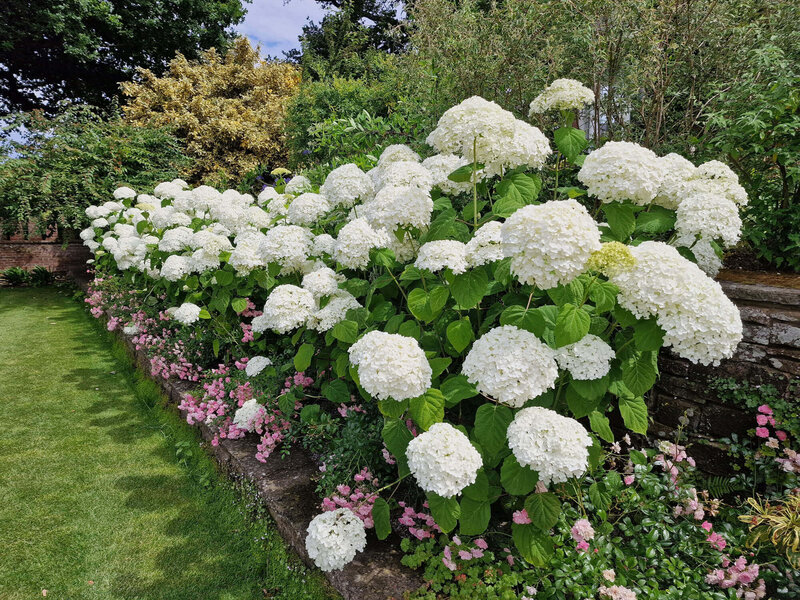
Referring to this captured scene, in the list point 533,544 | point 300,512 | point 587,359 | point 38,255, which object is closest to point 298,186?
point 300,512

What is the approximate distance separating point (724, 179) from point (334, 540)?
2.42 meters

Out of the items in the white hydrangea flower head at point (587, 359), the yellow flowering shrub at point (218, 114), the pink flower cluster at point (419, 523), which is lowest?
the pink flower cluster at point (419, 523)

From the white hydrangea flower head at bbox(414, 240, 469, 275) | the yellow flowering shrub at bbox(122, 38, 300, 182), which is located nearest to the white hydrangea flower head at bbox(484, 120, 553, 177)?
the white hydrangea flower head at bbox(414, 240, 469, 275)

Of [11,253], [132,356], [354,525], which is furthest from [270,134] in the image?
[354,525]

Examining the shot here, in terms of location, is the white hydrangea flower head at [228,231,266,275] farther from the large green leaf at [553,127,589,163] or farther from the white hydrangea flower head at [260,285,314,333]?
the large green leaf at [553,127,589,163]

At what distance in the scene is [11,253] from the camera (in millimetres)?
11500

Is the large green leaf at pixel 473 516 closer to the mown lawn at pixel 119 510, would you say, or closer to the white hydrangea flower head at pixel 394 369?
the white hydrangea flower head at pixel 394 369

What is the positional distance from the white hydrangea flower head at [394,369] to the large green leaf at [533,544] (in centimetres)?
68

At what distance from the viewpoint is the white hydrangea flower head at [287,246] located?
2803mm

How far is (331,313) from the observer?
2.41m

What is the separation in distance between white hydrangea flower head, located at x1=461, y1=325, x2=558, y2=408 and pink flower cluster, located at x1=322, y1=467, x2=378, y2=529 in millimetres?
844

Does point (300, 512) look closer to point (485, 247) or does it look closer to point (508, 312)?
point (508, 312)

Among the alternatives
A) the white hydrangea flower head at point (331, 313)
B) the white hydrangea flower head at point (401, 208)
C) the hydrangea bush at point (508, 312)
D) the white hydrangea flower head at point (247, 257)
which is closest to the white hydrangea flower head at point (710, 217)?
the hydrangea bush at point (508, 312)

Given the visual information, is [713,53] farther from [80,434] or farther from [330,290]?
[80,434]
